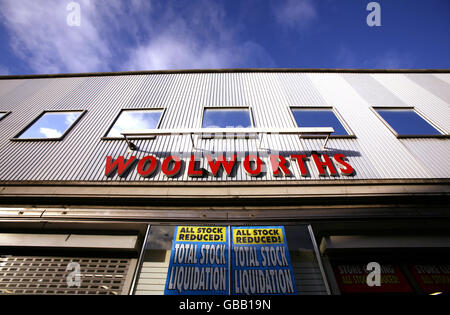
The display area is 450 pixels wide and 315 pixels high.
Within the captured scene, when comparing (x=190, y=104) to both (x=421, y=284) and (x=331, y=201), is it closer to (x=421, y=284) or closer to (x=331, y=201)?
(x=331, y=201)

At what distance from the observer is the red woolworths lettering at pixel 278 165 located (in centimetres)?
585

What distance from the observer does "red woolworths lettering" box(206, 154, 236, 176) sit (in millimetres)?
5867

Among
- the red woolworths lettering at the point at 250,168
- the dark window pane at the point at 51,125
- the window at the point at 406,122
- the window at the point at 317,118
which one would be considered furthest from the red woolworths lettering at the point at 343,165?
the dark window pane at the point at 51,125

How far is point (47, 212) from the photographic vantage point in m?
5.17

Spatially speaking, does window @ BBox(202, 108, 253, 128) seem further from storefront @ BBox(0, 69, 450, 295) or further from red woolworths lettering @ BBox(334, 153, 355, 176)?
red woolworths lettering @ BBox(334, 153, 355, 176)

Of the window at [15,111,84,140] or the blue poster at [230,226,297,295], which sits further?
the window at [15,111,84,140]

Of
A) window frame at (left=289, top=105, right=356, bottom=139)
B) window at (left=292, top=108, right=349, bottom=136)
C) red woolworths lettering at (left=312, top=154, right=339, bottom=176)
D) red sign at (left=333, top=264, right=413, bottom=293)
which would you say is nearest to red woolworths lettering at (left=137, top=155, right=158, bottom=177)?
red woolworths lettering at (left=312, top=154, right=339, bottom=176)

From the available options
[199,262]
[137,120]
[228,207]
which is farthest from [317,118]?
[137,120]

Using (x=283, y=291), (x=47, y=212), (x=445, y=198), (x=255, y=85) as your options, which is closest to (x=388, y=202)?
(x=445, y=198)

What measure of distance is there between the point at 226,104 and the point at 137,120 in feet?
12.8

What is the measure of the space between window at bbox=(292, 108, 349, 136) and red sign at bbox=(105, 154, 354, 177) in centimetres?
178

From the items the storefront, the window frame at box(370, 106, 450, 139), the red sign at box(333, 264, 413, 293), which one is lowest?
the red sign at box(333, 264, 413, 293)

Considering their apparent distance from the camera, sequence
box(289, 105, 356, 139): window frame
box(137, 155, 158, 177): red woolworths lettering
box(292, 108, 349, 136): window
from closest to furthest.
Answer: box(137, 155, 158, 177): red woolworths lettering
box(289, 105, 356, 139): window frame
box(292, 108, 349, 136): window

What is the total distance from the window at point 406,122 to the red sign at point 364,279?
4979mm
